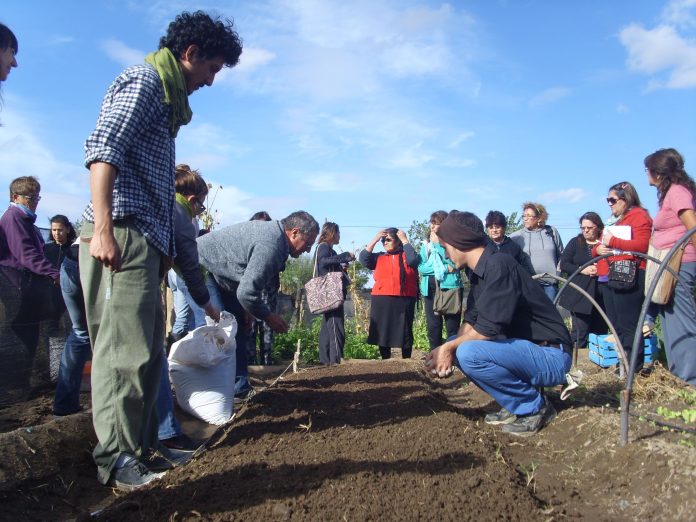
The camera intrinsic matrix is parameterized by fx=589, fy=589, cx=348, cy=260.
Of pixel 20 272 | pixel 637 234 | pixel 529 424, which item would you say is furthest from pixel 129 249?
pixel 637 234

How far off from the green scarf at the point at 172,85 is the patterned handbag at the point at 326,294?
143 inches

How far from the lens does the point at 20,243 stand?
4762 millimetres

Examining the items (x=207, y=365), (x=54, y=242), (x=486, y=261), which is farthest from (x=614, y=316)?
(x=54, y=242)

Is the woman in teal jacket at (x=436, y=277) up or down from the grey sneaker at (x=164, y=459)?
up

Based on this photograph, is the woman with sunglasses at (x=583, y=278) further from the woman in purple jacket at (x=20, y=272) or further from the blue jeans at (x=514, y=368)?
the woman in purple jacket at (x=20, y=272)

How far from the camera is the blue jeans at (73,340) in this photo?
3.75 metres

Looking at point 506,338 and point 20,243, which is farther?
point 20,243

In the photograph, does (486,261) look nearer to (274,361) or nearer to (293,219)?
(293,219)

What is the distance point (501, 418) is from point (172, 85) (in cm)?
279

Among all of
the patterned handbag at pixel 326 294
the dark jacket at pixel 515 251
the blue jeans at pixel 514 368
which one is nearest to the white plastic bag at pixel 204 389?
the blue jeans at pixel 514 368

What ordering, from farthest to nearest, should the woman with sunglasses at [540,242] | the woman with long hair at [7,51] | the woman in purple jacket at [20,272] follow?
the woman with sunglasses at [540,242], the woman in purple jacket at [20,272], the woman with long hair at [7,51]

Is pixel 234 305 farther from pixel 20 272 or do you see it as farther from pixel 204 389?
pixel 20 272

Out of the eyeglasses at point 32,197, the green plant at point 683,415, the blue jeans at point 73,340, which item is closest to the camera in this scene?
the green plant at point 683,415

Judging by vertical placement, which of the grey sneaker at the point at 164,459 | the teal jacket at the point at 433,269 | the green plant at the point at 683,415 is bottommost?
the grey sneaker at the point at 164,459
